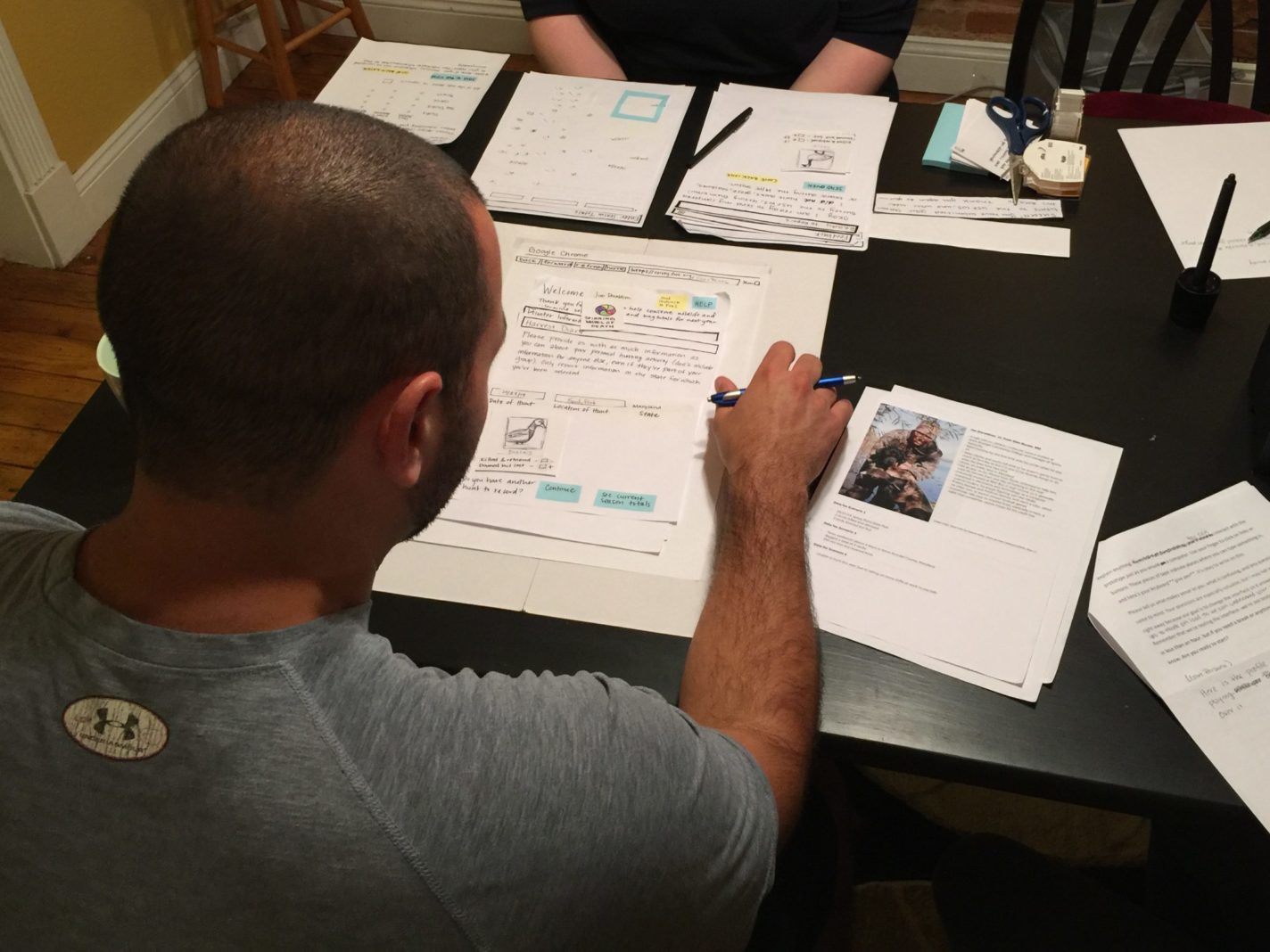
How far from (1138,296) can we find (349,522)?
88 centimetres

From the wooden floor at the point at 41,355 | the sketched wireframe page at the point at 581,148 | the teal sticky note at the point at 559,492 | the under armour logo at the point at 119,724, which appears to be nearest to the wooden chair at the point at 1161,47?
the sketched wireframe page at the point at 581,148

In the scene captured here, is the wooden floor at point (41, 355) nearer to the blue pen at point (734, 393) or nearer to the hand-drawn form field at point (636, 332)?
the hand-drawn form field at point (636, 332)

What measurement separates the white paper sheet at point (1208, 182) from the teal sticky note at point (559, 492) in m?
0.74

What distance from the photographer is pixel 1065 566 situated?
0.86 m

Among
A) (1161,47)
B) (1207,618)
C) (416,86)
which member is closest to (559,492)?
(1207,618)

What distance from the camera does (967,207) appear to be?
1228mm

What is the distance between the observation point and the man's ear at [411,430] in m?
0.63

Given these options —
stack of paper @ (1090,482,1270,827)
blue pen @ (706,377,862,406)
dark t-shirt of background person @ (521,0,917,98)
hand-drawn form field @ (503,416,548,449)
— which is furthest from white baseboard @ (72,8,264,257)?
stack of paper @ (1090,482,1270,827)

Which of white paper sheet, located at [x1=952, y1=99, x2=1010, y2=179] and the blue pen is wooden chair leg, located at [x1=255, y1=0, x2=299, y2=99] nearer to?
white paper sheet, located at [x1=952, y1=99, x2=1010, y2=179]

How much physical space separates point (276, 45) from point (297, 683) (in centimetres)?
240

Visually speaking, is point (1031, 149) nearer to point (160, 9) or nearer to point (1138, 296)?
point (1138, 296)

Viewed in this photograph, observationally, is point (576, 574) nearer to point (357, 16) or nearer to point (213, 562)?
point (213, 562)

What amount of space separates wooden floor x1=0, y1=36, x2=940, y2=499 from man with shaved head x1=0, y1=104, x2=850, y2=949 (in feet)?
5.03

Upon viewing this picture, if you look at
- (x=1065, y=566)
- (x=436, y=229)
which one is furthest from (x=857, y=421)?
(x=436, y=229)
